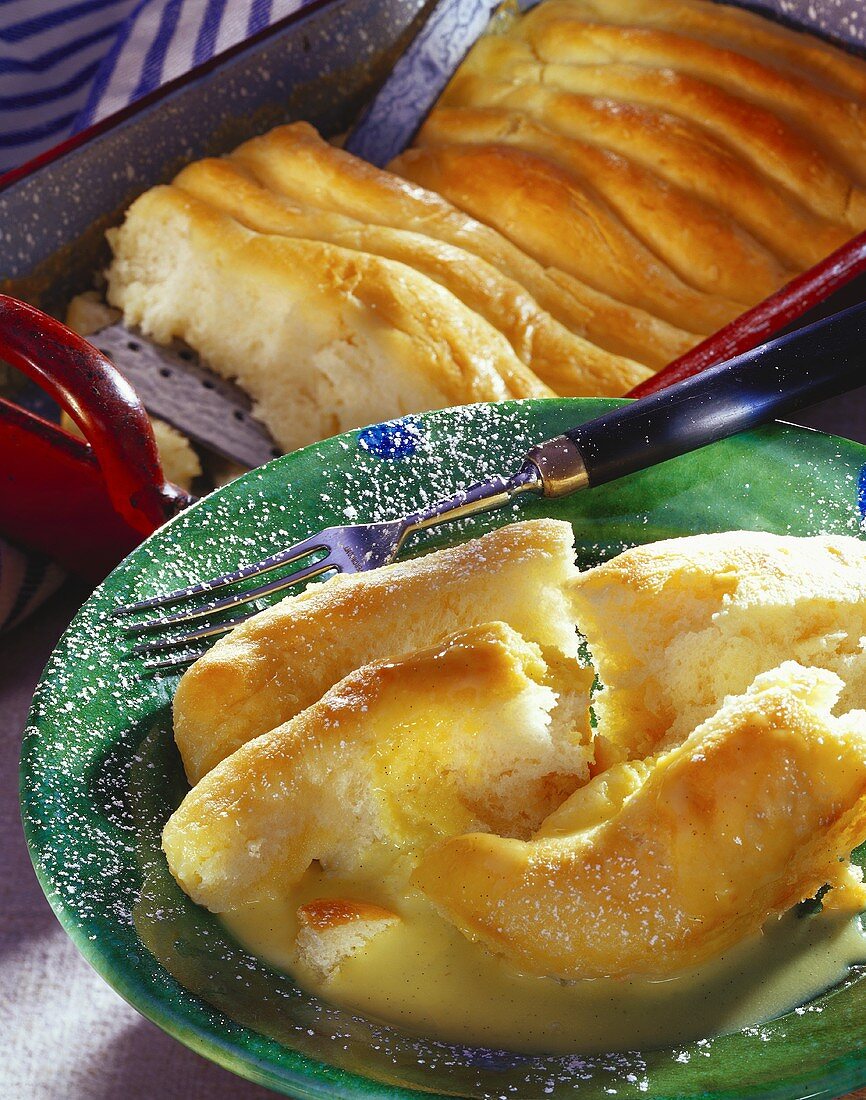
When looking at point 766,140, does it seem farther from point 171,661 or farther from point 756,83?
point 171,661

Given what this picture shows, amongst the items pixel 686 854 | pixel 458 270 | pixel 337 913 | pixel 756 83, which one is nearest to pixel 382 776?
pixel 337 913

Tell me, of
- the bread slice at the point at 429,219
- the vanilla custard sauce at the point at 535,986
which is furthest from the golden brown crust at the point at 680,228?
the vanilla custard sauce at the point at 535,986

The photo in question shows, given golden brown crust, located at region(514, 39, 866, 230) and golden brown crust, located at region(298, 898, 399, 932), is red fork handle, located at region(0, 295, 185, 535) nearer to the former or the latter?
golden brown crust, located at region(298, 898, 399, 932)

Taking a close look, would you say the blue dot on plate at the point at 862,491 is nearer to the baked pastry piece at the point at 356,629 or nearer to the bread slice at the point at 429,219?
the baked pastry piece at the point at 356,629

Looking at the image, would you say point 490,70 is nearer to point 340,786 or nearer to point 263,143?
point 263,143

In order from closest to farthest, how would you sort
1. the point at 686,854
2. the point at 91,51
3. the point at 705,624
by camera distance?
the point at 686,854 < the point at 705,624 < the point at 91,51
